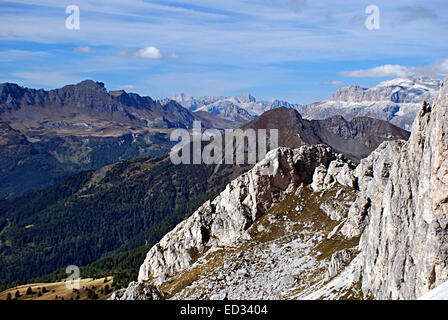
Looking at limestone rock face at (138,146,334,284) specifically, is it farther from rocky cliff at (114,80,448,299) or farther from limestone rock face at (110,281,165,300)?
limestone rock face at (110,281,165,300)

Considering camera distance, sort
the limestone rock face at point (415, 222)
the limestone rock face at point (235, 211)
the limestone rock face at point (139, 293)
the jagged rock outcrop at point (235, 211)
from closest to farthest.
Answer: the limestone rock face at point (415, 222), the limestone rock face at point (139, 293), the jagged rock outcrop at point (235, 211), the limestone rock face at point (235, 211)

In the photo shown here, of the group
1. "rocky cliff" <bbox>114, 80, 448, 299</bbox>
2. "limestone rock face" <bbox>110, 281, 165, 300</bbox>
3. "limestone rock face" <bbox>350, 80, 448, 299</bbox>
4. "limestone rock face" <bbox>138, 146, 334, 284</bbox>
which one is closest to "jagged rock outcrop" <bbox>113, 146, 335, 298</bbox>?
"limestone rock face" <bbox>138, 146, 334, 284</bbox>

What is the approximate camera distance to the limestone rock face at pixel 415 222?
5084 centimetres

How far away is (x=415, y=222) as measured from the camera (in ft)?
184

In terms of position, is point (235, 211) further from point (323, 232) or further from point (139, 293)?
point (139, 293)

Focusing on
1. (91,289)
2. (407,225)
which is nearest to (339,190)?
(407,225)

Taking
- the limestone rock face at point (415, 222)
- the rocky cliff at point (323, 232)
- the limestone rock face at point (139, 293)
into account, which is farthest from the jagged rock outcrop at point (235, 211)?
the limestone rock face at point (415, 222)

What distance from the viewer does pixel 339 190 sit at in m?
115

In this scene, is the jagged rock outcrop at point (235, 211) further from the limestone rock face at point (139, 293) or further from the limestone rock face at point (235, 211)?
the limestone rock face at point (139, 293)

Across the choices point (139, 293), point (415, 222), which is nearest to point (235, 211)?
point (139, 293)
